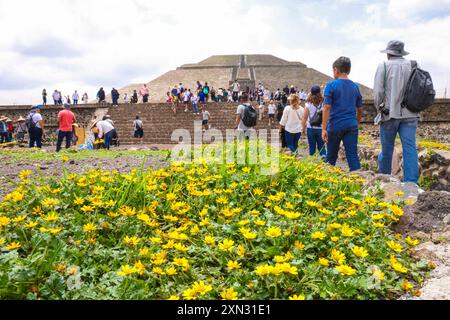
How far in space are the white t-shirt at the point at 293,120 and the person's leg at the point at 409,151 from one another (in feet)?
8.38

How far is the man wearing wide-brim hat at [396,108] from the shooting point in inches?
155

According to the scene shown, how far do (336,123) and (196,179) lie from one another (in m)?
2.04

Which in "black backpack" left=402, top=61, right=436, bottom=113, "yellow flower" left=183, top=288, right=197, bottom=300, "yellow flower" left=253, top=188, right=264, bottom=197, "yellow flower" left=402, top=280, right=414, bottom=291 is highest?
"black backpack" left=402, top=61, right=436, bottom=113

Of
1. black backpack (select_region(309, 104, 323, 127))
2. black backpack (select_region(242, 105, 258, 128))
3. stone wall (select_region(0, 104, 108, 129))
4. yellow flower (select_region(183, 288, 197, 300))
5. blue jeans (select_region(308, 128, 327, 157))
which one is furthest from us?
stone wall (select_region(0, 104, 108, 129))

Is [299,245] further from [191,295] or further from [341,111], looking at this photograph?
[341,111]

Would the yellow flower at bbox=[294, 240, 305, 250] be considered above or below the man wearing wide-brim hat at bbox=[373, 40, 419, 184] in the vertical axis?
below

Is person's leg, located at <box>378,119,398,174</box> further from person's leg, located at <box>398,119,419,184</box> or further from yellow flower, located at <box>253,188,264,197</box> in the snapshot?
yellow flower, located at <box>253,188,264,197</box>

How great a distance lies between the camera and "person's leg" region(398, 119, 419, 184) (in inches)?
155

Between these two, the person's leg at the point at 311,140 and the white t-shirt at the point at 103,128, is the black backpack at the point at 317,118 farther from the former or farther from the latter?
the white t-shirt at the point at 103,128

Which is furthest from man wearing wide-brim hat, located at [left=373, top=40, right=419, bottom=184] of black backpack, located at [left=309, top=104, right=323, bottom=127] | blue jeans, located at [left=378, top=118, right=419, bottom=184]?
black backpack, located at [left=309, top=104, right=323, bottom=127]

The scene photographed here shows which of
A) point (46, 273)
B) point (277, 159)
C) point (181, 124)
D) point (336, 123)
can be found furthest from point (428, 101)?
point (181, 124)

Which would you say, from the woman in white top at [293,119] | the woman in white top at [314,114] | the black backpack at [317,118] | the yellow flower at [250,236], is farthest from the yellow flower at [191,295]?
the woman in white top at [293,119]

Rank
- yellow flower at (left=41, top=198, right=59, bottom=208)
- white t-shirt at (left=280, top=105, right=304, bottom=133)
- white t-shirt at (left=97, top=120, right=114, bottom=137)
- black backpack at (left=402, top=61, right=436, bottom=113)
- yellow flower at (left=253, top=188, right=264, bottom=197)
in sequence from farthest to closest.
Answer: white t-shirt at (left=97, top=120, right=114, bottom=137), white t-shirt at (left=280, top=105, right=304, bottom=133), black backpack at (left=402, top=61, right=436, bottom=113), yellow flower at (left=253, top=188, right=264, bottom=197), yellow flower at (left=41, top=198, right=59, bottom=208)
